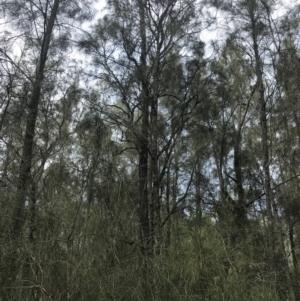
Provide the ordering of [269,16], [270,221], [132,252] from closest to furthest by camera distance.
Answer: [132,252]
[270,221]
[269,16]

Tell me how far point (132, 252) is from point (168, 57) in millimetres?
4855

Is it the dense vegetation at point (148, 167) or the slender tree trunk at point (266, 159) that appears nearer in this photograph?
the dense vegetation at point (148, 167)

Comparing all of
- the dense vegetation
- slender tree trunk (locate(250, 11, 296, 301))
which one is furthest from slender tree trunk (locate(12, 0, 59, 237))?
slender tree trunk (locate(250, 11, 296, 301))

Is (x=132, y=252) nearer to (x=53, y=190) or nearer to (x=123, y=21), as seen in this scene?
(x=53, y=190)

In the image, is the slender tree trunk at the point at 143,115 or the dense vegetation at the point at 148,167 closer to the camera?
the dense vegetation at the point at 148,167

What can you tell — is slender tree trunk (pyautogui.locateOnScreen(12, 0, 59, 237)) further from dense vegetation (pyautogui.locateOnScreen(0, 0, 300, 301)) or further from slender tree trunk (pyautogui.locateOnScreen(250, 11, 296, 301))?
slender tree trunk (pyautogui.locateOnScreen(250, 11, 296, 301))

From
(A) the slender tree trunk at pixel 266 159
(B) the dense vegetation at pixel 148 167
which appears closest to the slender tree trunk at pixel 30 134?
(B) the dense vegetation at pixel 148 167

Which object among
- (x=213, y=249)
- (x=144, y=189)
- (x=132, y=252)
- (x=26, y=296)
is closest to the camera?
(x=26, y=296)

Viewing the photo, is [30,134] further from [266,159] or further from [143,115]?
[266,159]

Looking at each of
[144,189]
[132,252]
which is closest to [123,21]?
[144,189]

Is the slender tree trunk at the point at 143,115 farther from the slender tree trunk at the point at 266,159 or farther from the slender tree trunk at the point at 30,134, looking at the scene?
the slender tree trunk at the point at 266,159

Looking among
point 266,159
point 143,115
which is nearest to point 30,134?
point 143,115

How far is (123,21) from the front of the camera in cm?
808

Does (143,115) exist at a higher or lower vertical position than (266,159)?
higher
